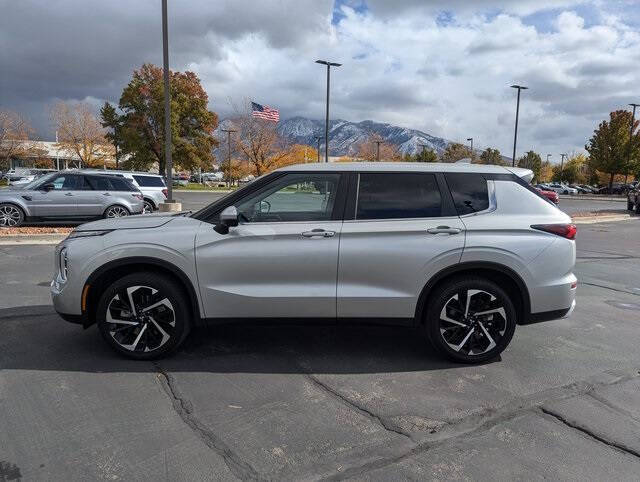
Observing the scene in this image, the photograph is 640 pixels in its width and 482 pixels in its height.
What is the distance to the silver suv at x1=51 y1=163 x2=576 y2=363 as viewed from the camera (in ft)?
13.3

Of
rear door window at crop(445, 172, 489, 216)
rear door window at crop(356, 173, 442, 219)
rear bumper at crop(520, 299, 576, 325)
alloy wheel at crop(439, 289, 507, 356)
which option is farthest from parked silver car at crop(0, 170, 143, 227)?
rear bumper at crop(520, 299, 576, 325)

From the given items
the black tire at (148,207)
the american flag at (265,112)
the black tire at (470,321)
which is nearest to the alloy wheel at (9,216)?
the black tire at (148,207)

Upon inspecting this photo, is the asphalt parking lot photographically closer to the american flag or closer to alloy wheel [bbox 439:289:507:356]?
alloy wheel [bbox 439:289:507:356]

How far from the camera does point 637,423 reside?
10.9 ft

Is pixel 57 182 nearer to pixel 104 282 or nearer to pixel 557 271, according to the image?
pixel 104 282

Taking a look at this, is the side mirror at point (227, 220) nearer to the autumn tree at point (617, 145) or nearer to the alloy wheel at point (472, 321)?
the alloy wheel at point (472, 321)

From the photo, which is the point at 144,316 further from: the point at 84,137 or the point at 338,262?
the point at 84,137

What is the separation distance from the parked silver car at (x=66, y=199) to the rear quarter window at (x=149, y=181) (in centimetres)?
376

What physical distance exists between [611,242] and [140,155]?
40.7m

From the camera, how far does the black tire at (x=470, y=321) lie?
4.19 m

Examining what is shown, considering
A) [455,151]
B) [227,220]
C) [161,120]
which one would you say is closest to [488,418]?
[227,220]

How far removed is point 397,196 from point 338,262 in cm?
80

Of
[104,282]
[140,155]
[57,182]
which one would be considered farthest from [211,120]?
[104,282]

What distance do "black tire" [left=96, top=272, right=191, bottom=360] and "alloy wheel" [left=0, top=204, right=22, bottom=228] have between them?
442 inches
